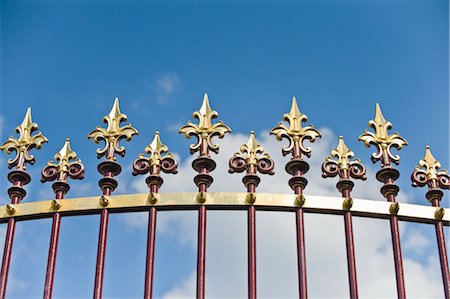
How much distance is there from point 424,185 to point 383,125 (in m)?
0.69

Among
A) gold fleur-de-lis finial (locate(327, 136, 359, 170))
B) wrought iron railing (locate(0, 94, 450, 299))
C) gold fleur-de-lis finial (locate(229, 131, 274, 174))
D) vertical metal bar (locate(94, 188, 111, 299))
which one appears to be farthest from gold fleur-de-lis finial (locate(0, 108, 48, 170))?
gold fleur-de-lis finial (locate(327, 136, 359, 170))

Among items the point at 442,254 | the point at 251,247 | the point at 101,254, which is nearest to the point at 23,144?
the point at 101,254

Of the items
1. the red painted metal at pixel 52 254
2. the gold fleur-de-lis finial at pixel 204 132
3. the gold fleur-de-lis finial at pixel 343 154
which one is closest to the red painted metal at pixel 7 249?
the red painted metal at pixel 52 254

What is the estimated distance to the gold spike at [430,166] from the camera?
7297 millimetres

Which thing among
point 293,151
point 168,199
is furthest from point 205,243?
point 293,151

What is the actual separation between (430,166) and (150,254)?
9.06ft

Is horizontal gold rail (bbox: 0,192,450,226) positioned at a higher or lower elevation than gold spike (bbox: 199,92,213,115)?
lower

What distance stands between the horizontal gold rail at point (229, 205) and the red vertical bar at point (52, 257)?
0.35 ft

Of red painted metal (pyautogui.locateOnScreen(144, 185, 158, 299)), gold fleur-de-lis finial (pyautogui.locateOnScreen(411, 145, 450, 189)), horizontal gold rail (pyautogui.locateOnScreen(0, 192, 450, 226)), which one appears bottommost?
red painted metal (pyautogui.locateOnScreen(144, 185, 158, 299))

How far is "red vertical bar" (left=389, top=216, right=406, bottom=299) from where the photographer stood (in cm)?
670

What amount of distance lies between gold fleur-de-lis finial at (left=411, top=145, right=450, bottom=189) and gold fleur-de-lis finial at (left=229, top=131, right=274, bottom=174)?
138 centimetres

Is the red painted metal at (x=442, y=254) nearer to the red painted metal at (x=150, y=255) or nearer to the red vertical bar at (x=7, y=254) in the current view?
the red painted metal at (x=150, y=255)

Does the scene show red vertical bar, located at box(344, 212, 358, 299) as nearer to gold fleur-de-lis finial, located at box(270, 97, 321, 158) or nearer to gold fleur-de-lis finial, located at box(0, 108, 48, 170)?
gold fleur-de-lis finial, located at box(270, 97, 321, 158)

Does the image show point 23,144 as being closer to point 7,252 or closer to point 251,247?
point 7,252
